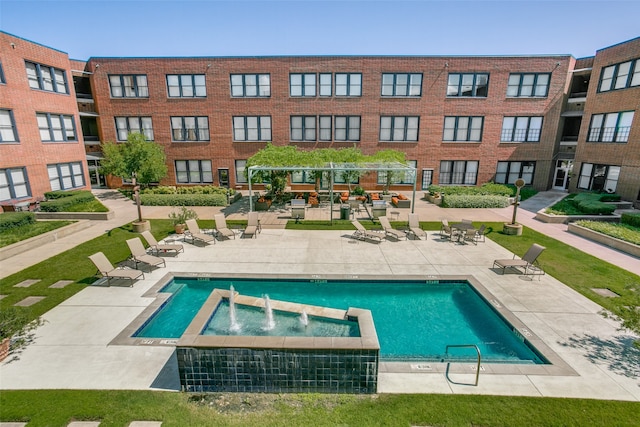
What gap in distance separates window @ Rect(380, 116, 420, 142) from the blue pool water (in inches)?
790

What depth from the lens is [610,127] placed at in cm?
2534

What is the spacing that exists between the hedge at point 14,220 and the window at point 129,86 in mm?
15931

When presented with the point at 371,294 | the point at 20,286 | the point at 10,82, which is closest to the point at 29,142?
the point at 10,82

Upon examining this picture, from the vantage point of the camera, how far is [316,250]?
1546 cm

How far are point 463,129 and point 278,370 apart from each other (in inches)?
1126

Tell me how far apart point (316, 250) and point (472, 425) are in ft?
32.9

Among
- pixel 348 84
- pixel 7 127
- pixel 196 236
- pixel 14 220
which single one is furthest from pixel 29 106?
pixel 348 84

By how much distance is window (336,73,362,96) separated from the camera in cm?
2892

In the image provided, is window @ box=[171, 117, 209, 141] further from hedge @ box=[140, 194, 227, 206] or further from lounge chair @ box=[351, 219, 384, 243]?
lounge chair @ box=[351, 219, 384, 243]

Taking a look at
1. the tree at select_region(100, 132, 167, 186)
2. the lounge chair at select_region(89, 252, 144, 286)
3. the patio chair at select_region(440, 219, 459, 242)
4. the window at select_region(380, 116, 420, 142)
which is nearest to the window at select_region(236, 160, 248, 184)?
the tree at select_region(100, 132, 167, 186)

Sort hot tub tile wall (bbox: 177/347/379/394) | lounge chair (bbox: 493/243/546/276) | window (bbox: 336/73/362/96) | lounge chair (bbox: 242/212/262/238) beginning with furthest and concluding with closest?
window (bbox: 336/73/362/96)
lounge chair (bbox: 242/212/262/238)
lounge chair (bbox: 493/243/546/276)
hot tub tile wall (bbox: 177/347/379/394)

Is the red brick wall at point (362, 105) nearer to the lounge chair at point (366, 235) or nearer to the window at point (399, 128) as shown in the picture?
the window at point (399, 128)

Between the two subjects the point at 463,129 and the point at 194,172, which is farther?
the point at 194,172

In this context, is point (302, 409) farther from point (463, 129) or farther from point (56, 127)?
point (463, 129)
